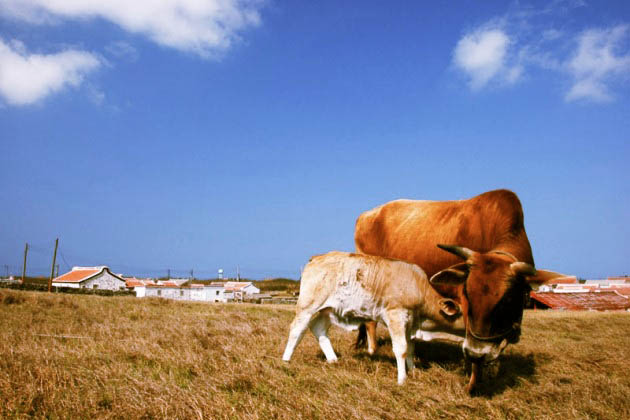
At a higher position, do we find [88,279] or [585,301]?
[88,279]

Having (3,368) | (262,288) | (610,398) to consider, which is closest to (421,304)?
(610,398)

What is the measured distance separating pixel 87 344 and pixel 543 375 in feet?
25.3

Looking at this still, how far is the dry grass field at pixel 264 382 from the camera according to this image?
13.4 feet

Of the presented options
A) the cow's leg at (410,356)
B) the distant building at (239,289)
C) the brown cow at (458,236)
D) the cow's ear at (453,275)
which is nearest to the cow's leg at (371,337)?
the brown cow at (458,236)

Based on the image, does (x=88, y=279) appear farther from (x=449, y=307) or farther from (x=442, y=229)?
(x=449, y=307)

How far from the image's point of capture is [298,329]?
21.7ft

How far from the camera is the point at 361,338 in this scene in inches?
360

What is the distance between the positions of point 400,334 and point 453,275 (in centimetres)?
125

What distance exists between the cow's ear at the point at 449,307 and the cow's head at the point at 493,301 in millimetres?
782

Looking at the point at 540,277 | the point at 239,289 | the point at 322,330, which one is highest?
the point at 540,277

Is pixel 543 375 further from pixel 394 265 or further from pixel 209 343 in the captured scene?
pixel 209 343

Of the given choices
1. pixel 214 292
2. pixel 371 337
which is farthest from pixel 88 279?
pixel 371 337

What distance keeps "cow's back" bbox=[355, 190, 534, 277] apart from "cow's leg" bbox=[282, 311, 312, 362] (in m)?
2.29

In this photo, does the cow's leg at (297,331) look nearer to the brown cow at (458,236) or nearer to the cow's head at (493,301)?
the brown cow at (458,236)
